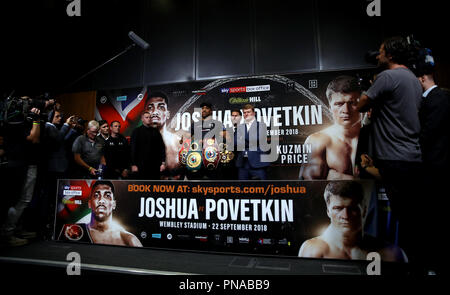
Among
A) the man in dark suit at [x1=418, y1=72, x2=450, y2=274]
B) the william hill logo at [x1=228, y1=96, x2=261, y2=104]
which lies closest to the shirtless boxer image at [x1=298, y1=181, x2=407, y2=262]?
the man in dark suit at [x1=418, y1=72, x2=450, y2=274]

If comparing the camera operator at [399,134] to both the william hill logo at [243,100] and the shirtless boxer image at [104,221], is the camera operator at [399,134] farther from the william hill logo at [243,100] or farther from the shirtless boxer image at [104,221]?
the william hill logo at [243,100]

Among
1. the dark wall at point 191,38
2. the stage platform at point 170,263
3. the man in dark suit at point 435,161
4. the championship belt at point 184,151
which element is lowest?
the stage platform at point 170,263

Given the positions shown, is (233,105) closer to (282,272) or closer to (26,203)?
(282,272)

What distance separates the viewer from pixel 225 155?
3.23 meters

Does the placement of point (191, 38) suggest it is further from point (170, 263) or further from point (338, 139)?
point (170, 263)

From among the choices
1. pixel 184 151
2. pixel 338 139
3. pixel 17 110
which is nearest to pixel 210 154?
pixel 184 151

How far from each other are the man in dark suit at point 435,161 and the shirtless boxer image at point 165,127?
2.85 m

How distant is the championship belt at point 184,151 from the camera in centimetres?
338

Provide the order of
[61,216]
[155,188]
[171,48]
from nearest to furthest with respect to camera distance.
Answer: [155,188] → [61,216] → [171,48]

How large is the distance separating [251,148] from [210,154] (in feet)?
2.06

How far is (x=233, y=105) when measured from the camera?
337cm

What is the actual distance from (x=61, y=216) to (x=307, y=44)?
3802 mm

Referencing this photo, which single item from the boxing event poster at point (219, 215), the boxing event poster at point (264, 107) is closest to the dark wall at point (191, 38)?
the boxing event poster at point (264, 107)
